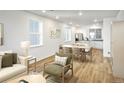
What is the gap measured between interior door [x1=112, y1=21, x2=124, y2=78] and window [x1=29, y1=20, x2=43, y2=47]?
140 inches

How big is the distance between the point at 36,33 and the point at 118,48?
389 centimetres

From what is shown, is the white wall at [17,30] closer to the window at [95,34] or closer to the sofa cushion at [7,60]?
the sofa cushion at [7,60]

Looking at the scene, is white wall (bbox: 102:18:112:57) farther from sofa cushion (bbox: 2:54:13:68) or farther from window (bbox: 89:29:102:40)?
sofa cushion (bbox: 2:54:13:68)

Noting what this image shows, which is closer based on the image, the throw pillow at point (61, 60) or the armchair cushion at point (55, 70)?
the armchair cushion at point (55, 70)

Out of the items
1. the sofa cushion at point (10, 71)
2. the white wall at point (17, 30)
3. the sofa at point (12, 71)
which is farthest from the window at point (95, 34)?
the sofa cushion at point (10, 71)

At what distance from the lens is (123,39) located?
398cm

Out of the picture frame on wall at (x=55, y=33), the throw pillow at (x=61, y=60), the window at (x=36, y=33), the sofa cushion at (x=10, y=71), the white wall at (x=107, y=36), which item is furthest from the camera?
the picture frame on wall at (x=55, y=33)

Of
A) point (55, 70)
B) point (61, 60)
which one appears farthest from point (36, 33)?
point (55, 70)

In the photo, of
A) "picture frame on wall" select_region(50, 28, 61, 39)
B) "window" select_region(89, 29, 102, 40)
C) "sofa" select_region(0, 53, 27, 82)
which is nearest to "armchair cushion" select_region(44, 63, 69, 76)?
"sofa" select_region(0, 53, 27, 82)

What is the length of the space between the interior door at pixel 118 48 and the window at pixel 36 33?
11.7ft

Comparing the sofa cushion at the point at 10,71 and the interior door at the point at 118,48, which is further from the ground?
the interior door at the point at 118,48

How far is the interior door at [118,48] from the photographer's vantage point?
402cm
